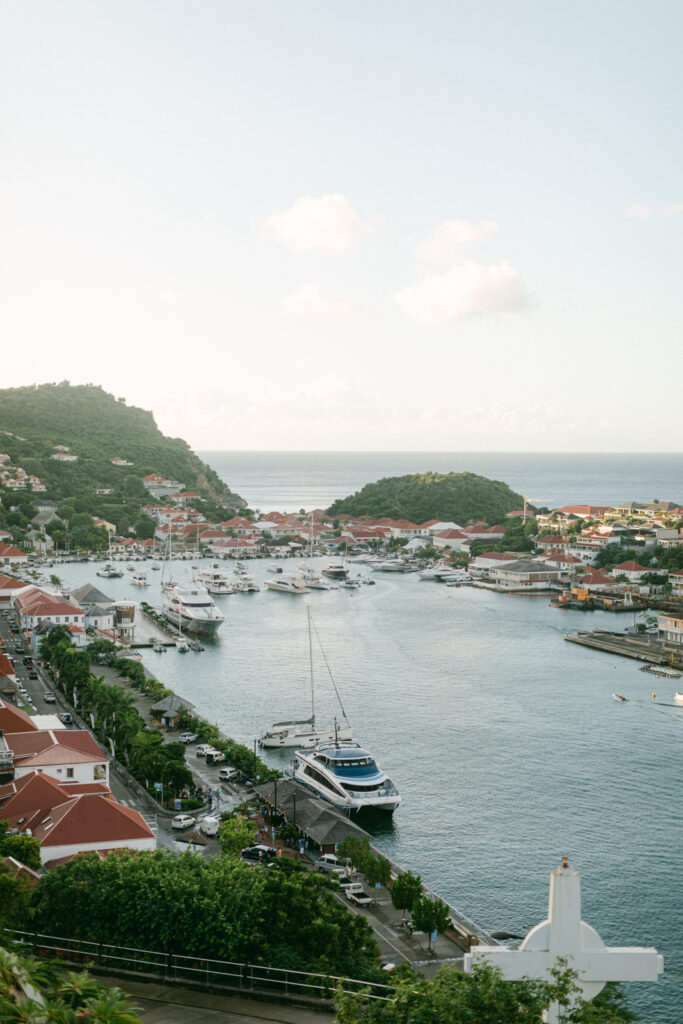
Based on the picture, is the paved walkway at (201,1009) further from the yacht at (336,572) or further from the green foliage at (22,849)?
the yacht at (336,572)

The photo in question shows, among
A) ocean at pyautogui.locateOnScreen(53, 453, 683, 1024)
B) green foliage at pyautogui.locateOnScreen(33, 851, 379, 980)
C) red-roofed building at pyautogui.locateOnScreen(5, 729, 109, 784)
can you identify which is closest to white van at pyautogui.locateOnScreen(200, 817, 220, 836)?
red-roofed building at pyautogui.locateOnScreen(5, 729, 109, 784)

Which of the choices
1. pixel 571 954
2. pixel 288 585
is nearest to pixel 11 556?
pixel 288 585

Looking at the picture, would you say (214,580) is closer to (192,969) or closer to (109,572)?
(109,572)

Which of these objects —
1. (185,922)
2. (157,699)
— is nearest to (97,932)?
(185,922)

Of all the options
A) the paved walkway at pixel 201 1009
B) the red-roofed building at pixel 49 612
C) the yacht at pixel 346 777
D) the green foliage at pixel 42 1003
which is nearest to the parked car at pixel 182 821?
the yacht at pixel 346 777

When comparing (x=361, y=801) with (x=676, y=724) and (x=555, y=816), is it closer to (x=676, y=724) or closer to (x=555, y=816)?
Result: (x=555, y=816)

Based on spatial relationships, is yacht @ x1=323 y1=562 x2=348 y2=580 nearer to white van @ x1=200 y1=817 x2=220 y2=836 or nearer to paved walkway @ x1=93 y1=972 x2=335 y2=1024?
white van @ x1=200 y1=817 x2=220 y2=836
